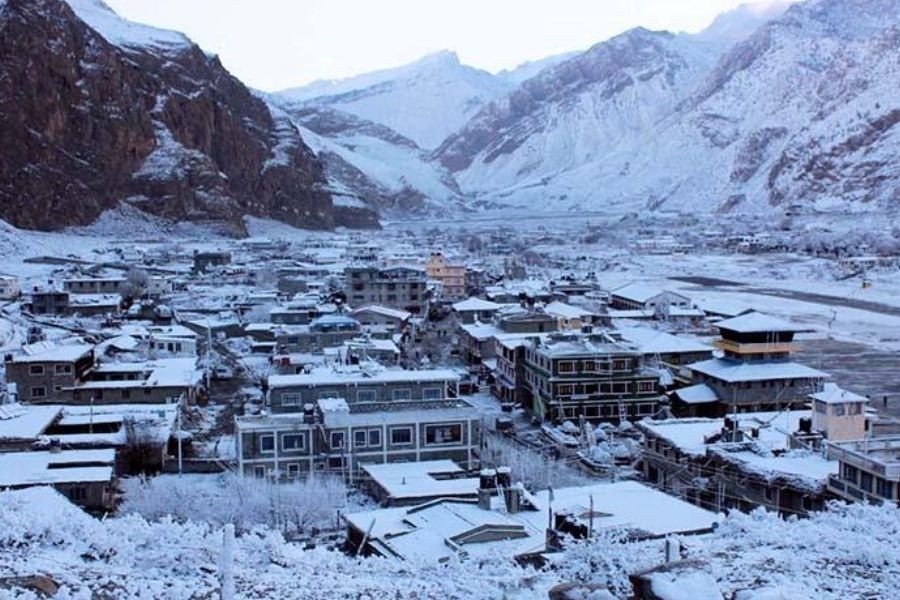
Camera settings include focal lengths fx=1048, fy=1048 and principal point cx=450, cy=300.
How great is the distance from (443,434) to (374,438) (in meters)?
1.16

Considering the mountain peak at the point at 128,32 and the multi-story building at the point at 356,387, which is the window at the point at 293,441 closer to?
the multi-story building at the point at 356,387

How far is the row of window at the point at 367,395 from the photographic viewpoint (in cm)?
1870

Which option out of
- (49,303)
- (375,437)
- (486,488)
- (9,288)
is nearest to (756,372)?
(375,437)

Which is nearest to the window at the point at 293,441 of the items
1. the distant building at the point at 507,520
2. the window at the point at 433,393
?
the window at the point at 433,393

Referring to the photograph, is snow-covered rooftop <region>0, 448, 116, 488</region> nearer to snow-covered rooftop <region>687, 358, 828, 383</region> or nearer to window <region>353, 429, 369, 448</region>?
window <region>353, 429, 369, 448</region>

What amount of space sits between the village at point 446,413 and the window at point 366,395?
81mm

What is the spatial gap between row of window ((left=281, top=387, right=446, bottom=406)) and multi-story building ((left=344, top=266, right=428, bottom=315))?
2002 cm

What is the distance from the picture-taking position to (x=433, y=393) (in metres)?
19.4

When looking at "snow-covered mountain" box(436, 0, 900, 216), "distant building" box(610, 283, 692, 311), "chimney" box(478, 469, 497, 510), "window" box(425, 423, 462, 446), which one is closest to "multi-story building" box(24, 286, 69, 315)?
→ "distant building" box(610, 283, 692, 311)

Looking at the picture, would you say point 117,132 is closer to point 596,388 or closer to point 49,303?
point 49,303

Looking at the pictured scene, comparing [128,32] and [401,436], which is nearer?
[401,436]

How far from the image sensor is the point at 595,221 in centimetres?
13062

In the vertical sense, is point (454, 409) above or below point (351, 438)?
above

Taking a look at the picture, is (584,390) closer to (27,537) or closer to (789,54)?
(27,537)
